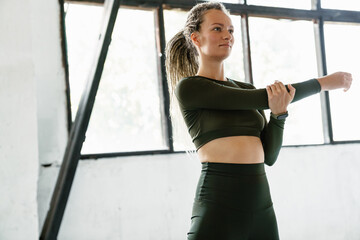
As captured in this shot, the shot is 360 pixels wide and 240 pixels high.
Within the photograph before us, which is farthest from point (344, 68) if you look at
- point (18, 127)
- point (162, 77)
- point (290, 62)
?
point (18, 127)

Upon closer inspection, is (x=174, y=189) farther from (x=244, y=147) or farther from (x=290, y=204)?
(x=244, y=147)

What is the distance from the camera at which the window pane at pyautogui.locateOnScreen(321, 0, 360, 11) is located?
401cm

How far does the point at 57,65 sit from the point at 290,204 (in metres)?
2.12

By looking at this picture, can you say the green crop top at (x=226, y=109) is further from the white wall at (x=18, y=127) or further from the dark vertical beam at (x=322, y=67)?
the dark vertical beam at (x=322, y=67)

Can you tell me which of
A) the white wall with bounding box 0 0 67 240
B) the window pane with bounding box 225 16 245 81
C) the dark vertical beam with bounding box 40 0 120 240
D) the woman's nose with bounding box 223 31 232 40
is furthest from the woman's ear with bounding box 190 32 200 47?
the window pane with bounding box 225 16 245 81

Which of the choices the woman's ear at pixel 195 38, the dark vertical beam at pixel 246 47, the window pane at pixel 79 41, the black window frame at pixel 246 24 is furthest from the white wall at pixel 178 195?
the woman's ear at pixel 195 38

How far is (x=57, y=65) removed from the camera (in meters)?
2.84

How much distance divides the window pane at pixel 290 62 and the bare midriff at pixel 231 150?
227 cm

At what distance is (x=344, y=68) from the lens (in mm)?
4043

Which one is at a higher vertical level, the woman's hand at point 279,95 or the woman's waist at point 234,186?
the woman's hand at point 279,95

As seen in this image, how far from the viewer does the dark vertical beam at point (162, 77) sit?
316cm

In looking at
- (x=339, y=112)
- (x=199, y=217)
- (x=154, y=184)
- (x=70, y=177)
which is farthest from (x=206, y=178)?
(x=339, y=112)

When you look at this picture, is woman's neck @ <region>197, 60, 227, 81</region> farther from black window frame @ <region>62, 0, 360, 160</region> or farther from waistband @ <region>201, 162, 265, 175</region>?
black window frame @ <region>62, 0, 360, 160</region>

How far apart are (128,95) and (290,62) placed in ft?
5.17
